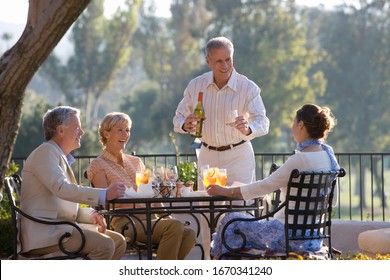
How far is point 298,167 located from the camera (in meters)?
4.97

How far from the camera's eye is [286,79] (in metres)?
47.8

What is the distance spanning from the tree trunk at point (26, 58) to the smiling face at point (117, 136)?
2.03ft

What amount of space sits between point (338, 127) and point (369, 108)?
1.96 meters

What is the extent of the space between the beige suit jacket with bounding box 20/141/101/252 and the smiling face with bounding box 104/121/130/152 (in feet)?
2.13

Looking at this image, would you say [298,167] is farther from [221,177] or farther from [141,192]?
[141,192]

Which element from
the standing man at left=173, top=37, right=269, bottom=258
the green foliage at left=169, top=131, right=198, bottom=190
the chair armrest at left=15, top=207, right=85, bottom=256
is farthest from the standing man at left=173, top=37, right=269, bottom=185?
the green foliage at left=169, top=131, right=198, bottom=190

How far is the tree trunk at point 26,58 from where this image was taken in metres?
5.27

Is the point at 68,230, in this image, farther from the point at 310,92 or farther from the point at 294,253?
the point at 310,92

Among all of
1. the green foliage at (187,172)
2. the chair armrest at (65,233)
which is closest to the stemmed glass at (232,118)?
the chair armrest at (65,233)

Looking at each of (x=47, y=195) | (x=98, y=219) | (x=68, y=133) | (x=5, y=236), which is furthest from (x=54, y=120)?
(x=5, y=236)

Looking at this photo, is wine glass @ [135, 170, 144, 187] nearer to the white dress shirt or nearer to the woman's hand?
the woman's hand

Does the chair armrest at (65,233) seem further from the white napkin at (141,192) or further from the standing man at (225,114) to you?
the standing man at (225,114)

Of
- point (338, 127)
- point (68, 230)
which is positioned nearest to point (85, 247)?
point (68, 230)

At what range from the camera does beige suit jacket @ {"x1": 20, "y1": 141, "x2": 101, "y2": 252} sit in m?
4.95
